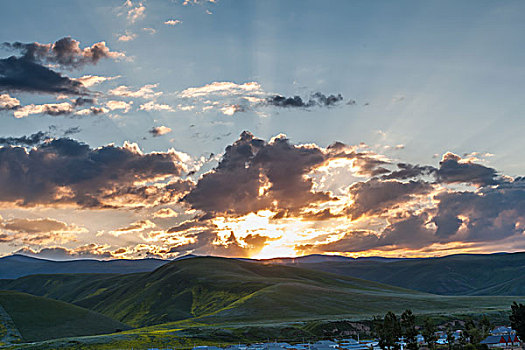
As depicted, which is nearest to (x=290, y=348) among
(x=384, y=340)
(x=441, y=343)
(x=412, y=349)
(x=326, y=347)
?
(x=326, y=347)

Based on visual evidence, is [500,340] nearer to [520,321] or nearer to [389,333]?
[520,321]

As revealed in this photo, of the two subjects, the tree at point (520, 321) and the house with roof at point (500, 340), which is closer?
the tree at point (520, 321)

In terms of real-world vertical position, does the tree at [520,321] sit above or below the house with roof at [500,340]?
above

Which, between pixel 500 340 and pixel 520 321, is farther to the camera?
A: pixel 500 340

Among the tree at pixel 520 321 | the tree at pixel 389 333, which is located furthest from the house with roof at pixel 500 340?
the tree at pixel 389 333

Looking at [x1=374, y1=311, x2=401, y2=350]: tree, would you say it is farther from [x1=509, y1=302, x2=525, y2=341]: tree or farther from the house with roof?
[x1=509, y1=302, x2=525, y2=341]: tree

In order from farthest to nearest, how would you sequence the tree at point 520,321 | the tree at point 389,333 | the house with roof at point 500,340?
the house with roof at point 500,340, the tree at point 389,333, the tree at point 520,321

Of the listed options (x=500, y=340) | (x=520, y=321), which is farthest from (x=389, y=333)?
(x=500, y=340)

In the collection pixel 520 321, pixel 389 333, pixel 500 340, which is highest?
pixel 520 321

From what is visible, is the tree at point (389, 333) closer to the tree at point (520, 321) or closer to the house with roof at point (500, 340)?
the house with roof at point (500, 340)

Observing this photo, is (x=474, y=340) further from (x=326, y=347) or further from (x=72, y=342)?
(x=72, y=342)

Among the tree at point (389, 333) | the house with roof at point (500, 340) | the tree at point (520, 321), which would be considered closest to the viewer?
the tree at point (520, 321)

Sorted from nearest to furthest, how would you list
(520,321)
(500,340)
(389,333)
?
(520,321), (389,333), (500,340)

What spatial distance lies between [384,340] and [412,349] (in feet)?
61.1
